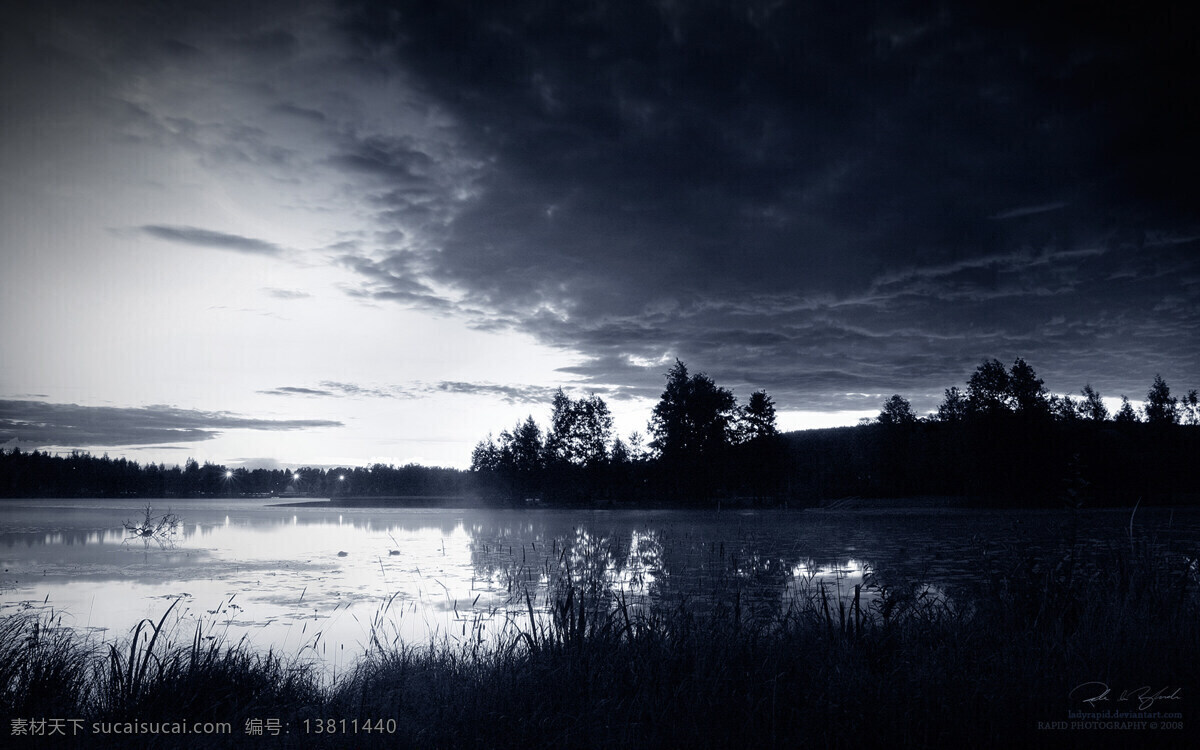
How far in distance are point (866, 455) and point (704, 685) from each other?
88.4m

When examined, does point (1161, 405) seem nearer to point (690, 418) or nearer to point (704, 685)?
point (690, 418)

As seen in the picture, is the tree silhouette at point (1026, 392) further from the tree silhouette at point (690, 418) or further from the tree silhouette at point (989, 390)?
the tree silhouette at point (690, 418)

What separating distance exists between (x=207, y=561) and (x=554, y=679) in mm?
15522

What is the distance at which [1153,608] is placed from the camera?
663cm

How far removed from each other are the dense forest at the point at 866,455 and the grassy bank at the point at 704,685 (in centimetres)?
4331

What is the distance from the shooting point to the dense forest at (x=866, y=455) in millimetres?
50219

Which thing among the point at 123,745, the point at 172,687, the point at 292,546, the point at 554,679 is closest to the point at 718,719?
the point at 554,679

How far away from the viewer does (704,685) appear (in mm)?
4762

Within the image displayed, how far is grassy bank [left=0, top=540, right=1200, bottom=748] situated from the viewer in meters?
4.12

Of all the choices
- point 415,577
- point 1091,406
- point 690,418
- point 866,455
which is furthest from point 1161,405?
point 415,577

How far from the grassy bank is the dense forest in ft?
142

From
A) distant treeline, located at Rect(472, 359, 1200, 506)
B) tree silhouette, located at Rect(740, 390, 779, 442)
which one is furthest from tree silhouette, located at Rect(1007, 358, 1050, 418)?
tree silhouette, located at Rect(740, 390, 779, 442)

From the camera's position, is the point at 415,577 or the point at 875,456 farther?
the point at 875,456

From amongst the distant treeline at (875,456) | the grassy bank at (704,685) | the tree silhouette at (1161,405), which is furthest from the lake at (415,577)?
the tree silhouette at (1161,405)
